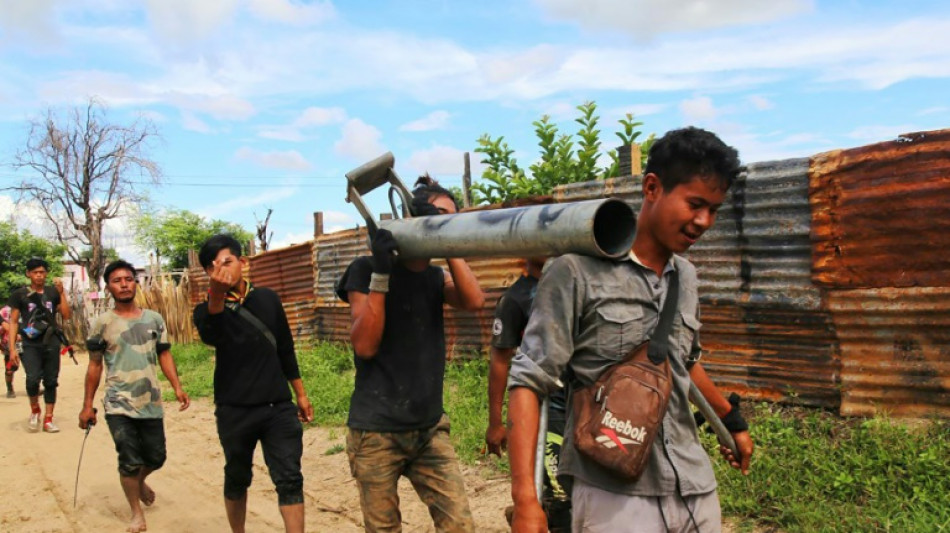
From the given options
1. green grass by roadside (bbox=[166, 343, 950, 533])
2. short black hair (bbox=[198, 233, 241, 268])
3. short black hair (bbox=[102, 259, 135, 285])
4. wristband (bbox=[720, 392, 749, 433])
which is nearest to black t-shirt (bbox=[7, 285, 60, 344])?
short black hair (bbox=[102, 259, 135, 285])

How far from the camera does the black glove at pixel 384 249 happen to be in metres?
2.86

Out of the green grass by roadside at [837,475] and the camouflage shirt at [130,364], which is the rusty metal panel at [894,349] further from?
the camouflage shirt at [130,364]

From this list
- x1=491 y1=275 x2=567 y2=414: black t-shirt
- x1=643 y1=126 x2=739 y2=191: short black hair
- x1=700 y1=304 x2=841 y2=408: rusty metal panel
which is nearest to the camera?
x1=643 y1=126 x2=739 y2=191: short black hair

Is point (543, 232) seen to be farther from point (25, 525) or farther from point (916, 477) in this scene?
point (25, 525)

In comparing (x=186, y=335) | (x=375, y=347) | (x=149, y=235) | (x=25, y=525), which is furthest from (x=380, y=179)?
(x=149, y=235)

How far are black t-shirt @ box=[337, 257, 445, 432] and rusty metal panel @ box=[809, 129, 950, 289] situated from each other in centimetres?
317

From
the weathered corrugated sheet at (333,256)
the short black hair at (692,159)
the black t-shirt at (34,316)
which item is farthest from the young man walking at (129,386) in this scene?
the weathered corrugated sheet at (333,256)

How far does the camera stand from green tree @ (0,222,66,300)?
3142 centimetres

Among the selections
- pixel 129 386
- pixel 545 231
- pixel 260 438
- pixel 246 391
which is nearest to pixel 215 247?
pixel 246 391

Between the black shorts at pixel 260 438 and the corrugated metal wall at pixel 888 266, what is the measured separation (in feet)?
11.9

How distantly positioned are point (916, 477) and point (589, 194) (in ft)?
11.5

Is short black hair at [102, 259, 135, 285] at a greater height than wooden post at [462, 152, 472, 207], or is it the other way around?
wooden post at [462, 152, 472, 207]

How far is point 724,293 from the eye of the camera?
234 inches

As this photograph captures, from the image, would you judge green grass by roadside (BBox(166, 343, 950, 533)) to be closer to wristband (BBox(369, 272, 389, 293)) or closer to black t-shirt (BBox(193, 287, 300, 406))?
black t-shirt (BBox(193, 287, 300, 406))
